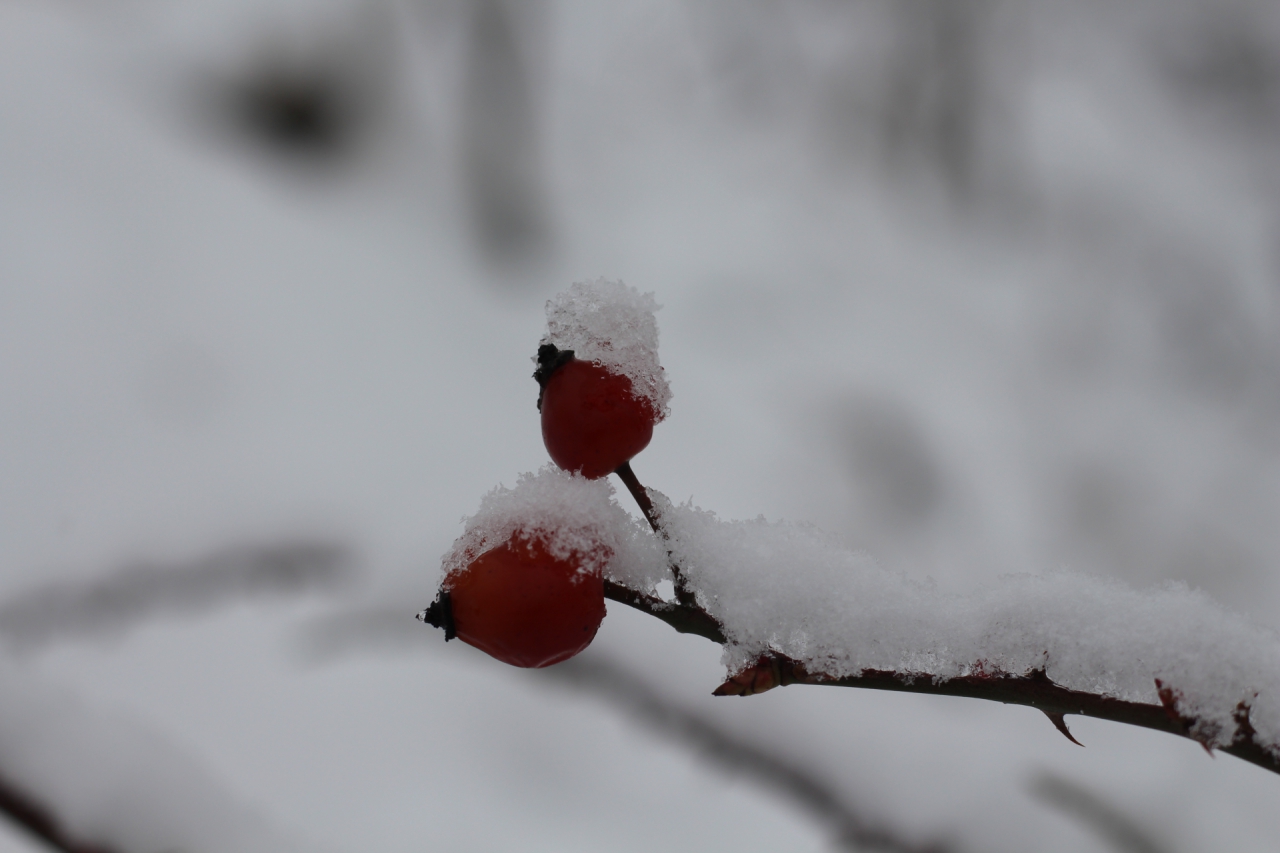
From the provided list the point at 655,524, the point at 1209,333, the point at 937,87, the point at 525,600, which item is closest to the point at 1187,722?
the point at 655,524

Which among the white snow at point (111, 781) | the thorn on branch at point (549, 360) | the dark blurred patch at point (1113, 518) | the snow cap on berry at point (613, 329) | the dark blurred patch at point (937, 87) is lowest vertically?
the white snow at point (111, 781)

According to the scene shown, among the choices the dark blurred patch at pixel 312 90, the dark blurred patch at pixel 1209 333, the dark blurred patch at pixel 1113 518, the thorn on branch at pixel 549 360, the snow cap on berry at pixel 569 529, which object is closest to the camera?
the snow cap on berry at pixel 569 529

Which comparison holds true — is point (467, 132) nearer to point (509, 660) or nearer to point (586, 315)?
point (586, 315)

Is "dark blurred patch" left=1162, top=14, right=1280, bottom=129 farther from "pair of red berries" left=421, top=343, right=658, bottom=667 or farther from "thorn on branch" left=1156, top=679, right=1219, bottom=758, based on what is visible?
"pair of red berries" left=421, top=343, right=658, bottom=667

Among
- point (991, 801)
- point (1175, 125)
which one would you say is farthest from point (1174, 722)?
point (1175, 125)

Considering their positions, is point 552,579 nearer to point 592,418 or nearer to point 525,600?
point 525,600

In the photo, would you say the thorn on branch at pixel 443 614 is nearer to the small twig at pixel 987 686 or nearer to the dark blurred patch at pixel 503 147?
the small twig at pixel 987 686

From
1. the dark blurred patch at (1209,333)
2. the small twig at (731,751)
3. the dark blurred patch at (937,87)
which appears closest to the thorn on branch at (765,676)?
the small twig at (731,751)
